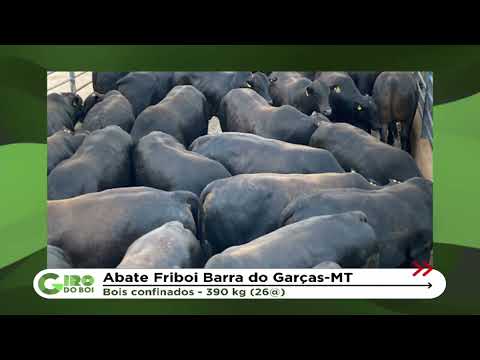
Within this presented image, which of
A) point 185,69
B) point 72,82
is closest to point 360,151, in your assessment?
point 185,69

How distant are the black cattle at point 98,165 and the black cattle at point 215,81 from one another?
72 centimetres

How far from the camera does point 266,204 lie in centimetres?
725

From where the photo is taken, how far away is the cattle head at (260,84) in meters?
8.14

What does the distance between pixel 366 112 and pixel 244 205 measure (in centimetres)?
179

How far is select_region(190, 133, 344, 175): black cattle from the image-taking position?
7641mm

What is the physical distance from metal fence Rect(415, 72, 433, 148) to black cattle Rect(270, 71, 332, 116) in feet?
3.28

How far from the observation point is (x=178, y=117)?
8.28m

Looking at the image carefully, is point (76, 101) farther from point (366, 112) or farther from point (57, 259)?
point (366, 112)

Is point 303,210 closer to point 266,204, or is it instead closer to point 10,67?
point 266,204

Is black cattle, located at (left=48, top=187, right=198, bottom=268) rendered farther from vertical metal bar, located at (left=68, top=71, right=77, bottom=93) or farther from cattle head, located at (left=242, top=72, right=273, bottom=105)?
cattle head, located at (left=242, top=72, right=273, bottom=105)

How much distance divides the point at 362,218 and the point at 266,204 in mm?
770

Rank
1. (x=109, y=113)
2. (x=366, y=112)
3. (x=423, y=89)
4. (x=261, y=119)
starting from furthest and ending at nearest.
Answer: (x=261, y=119), (x=366, y=112), (x=109, y=113), (x=423, y=89)

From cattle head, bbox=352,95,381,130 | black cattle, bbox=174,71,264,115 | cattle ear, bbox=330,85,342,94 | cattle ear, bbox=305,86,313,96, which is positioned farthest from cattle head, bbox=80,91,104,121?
cattle head, bbox=352,95,381,130

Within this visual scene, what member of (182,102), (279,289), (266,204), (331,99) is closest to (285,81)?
(331,99)
